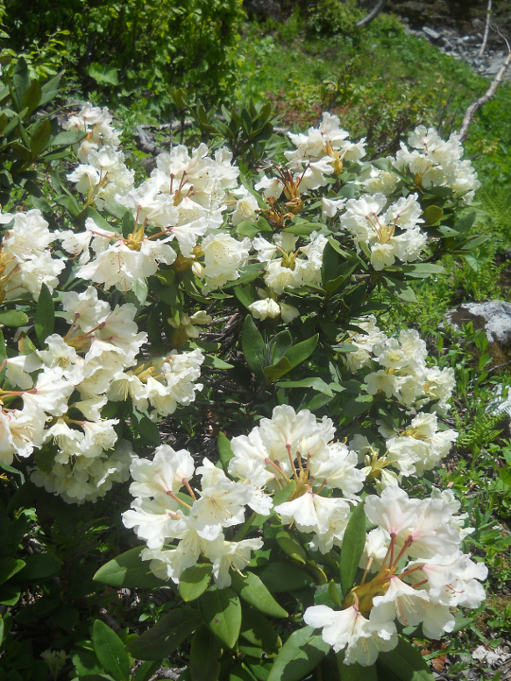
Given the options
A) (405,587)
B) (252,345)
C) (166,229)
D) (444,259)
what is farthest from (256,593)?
(444,259)

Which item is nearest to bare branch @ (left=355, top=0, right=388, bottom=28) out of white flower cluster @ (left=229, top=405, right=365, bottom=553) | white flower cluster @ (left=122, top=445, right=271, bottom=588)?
white flower cluster @ (left=229, top=405, right=365, bottom=553)

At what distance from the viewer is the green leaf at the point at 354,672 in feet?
3.21

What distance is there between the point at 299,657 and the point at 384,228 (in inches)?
47.3

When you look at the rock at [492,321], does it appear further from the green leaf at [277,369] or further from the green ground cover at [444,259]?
the green leaf at [277,369]

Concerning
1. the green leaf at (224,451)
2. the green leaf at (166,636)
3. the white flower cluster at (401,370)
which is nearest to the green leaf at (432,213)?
the white flower cluster at (401,370)

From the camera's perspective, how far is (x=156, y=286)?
1.37 metres

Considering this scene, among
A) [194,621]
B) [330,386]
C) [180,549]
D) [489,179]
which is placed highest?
[180,549]

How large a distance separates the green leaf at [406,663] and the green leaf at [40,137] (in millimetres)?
1721

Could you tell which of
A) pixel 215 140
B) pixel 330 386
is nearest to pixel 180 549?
pixel 330 386

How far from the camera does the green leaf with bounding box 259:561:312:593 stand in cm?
111

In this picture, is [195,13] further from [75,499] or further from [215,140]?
[75,499]

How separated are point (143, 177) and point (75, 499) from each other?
8.78 ft

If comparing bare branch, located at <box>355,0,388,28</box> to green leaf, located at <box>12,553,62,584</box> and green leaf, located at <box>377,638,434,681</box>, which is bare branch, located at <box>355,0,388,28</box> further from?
green leaf, located at <box>377,638,434,681</box>

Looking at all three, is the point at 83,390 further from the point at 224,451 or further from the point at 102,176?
the point at 102,176
